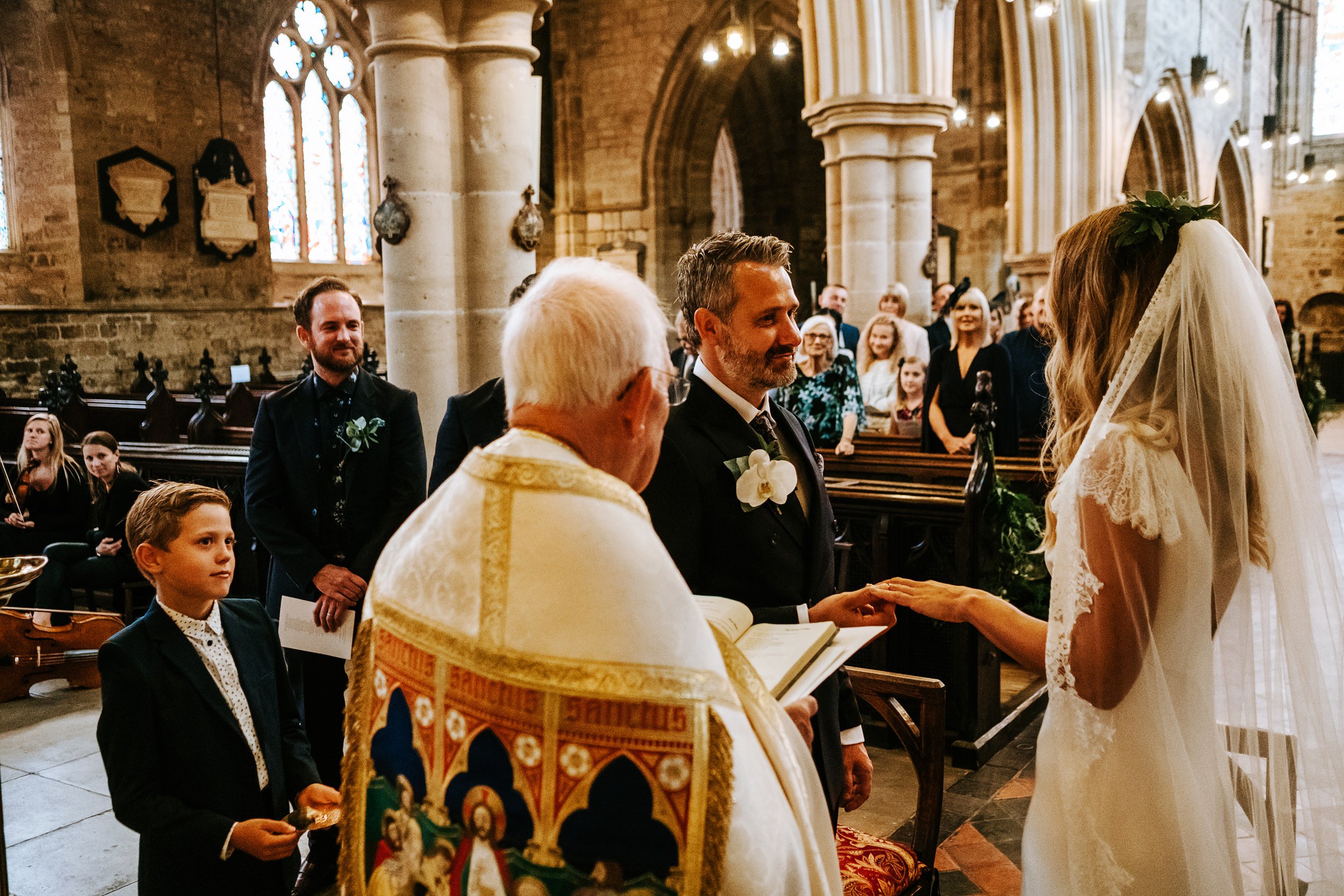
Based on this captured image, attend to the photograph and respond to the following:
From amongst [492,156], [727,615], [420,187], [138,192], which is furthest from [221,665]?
[138,192]

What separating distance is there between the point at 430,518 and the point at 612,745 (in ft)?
1.14

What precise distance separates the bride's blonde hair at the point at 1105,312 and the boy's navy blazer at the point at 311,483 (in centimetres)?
199

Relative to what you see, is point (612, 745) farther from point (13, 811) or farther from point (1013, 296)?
point (1013, 296)

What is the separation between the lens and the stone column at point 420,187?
4484mm

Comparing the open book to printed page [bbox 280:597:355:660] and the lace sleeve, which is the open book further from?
printed page [bbox 280:597:355:660]

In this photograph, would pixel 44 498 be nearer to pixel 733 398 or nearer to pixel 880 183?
pixel 733 398

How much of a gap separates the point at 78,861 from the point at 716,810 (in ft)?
8.99

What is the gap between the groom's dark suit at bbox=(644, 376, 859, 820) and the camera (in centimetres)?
188

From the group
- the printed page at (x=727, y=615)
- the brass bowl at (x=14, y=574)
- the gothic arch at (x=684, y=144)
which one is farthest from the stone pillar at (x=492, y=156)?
the gothic arch at (x=684, y=144)

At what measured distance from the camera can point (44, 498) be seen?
551cm

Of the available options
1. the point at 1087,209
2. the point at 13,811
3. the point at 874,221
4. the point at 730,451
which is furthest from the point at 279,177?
the point at 730,451

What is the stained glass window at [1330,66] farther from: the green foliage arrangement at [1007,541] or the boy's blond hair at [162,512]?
the boy's blond hair at [162,512]

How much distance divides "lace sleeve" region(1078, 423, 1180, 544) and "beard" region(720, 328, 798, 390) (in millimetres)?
593

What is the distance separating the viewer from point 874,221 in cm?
848
